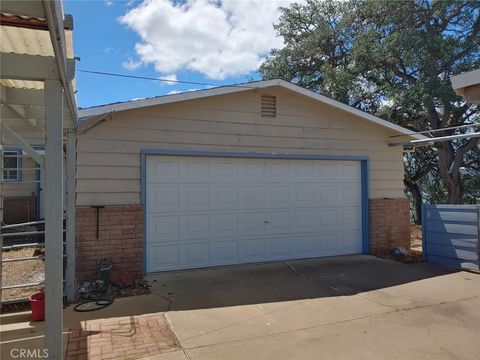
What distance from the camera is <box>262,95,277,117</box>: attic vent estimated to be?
8.29 metres

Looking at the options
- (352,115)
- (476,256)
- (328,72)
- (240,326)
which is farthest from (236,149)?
(328,72)

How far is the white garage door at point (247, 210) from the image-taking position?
7.42 metres

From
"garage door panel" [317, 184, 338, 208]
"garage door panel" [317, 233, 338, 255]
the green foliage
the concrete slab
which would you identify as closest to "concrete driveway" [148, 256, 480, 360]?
the concrete slab

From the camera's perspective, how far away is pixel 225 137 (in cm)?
788

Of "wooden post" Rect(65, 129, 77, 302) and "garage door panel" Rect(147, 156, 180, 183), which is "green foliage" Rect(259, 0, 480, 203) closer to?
"garage door panel" Rect(147, 156, 180, 183)

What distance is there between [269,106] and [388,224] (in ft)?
13.5

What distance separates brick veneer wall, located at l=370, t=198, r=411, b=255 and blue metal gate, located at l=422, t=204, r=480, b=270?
2.67ft

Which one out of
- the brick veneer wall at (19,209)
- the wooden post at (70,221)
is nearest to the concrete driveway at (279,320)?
the wooden post at (70,221)

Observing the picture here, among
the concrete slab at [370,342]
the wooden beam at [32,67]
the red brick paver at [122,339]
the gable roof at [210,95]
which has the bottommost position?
the concrete slab at [370,342]

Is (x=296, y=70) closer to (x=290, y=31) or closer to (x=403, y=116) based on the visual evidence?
(x=290, y=31)

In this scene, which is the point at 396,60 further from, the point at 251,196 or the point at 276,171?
the point at 251,196

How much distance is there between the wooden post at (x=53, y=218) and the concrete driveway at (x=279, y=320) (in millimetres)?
974

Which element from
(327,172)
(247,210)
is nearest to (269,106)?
(327,172)

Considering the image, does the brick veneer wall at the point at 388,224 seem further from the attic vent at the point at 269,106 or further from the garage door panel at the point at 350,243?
the attic vent at the point at 269,106
